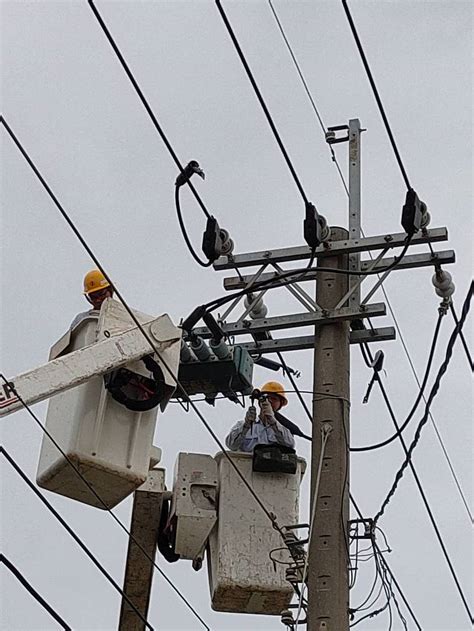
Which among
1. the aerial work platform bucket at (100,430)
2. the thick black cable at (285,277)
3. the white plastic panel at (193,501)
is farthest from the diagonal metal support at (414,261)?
the aerial work platform bucket at (100,430)

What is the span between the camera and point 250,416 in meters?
10.4

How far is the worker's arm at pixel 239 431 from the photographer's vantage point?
33.5 feet

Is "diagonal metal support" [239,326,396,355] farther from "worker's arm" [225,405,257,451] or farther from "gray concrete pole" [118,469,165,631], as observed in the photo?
"gray concrete pole" [118,469,165,631]

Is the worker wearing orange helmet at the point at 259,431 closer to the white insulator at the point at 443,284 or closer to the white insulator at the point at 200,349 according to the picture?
the white insulator at the point at 200,349

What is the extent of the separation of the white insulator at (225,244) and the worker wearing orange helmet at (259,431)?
1153 mm

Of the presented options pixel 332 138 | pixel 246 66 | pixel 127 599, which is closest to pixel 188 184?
pixel 246 66

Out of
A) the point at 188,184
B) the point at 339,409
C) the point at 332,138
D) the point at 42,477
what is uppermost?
the point at 332,138

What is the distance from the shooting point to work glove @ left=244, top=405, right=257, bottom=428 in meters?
10.3

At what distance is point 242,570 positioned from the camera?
31.3ft

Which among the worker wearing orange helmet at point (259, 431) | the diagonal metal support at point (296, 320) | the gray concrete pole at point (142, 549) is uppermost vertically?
the diagonal metal support at point (296, 320)

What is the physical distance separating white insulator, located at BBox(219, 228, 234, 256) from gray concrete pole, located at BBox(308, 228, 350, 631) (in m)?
0.64

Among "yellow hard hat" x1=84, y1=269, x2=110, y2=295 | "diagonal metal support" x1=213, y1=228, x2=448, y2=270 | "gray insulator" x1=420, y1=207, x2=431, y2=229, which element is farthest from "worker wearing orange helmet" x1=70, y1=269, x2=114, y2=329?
"gray insulator" x1=420, y1=207, x2=431, y2=229

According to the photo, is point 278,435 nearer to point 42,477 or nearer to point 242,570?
point 242,570

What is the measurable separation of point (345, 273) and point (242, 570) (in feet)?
6.85
